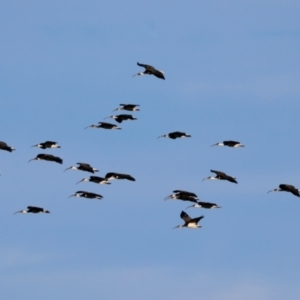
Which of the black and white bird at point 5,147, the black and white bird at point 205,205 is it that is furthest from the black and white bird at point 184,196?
the black and white bird at point 5,147

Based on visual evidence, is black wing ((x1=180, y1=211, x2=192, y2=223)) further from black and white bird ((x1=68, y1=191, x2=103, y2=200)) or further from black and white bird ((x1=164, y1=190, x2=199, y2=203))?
black and white bird ((x1=68, y1=191, x2=103, y2=200))

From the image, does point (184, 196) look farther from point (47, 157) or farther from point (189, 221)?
point (47, 157)

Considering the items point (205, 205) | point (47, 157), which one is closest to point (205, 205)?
point (205, 205)

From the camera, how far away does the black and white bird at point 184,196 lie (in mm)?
123012

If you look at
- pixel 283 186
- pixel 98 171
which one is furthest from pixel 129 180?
pixel 283 186

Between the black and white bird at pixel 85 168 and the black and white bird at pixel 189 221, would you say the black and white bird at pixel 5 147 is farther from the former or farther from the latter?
the black and white bird at pixel 189 221

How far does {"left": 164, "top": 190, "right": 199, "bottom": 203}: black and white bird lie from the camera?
12301cm

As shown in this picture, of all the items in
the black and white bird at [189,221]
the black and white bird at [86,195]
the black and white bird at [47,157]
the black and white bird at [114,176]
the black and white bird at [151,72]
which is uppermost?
the black and white bird at [151,72]

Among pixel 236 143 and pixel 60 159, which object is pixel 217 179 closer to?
pixel 236 143

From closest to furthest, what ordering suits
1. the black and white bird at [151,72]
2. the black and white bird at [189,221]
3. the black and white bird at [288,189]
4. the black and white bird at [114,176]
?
the black and white bird at [151,72] < the black and white bird at [288,189] < the black and white bird at [114,176] < the black and white bird at [189,221]

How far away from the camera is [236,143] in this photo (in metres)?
123

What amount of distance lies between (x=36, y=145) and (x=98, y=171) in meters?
6.38

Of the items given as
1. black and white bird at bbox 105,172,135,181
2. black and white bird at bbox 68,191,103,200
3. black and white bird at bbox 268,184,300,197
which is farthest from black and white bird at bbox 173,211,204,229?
black and white bird at bbox 68,191,103,200

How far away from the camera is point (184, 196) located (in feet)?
410
